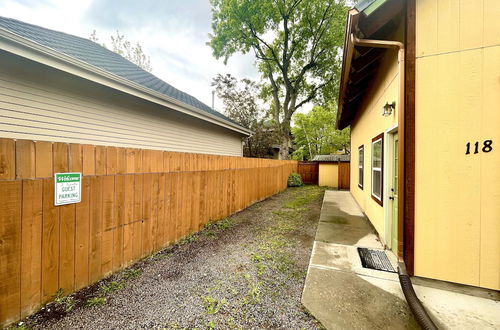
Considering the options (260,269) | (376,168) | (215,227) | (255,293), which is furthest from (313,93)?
(255,293)

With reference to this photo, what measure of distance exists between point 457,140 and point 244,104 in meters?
13.3

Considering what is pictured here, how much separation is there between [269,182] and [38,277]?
7.57 meters

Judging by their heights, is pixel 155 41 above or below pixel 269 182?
above

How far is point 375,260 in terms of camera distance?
117 inches

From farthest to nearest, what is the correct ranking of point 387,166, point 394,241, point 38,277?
point 387,166 → point 394,241 → point 38,277

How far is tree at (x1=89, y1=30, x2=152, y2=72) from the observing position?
1414 cm

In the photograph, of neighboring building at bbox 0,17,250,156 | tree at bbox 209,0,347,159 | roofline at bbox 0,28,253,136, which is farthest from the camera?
tree at bbox 209,0,347,159

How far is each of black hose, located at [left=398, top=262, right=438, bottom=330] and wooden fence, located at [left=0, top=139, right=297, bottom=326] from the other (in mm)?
3419

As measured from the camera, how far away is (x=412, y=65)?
2408mm

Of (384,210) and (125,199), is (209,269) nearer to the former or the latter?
(125,199)

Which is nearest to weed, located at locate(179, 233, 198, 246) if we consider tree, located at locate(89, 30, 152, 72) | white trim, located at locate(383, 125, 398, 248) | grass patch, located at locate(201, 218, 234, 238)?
grass patch, located at locate(201, 218, 234, 238)

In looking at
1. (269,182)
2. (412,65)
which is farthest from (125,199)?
(269,182)

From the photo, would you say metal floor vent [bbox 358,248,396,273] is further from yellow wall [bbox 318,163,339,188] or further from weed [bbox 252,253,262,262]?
yellow wall [bbox 318,163,339,188]

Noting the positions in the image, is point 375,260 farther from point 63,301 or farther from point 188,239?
point 63,301
